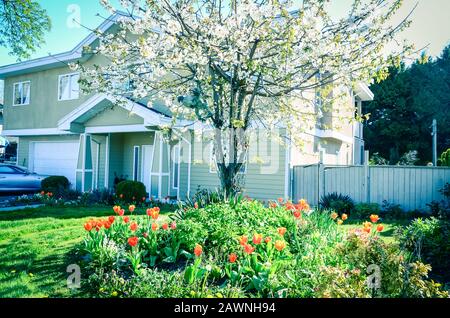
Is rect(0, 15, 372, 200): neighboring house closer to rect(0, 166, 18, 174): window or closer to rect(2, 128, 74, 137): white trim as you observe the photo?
rect(2, 128, 74, 137): white trim

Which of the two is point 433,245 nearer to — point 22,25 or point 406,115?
point 22,25

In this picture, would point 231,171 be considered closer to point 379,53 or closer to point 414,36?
point 379,53

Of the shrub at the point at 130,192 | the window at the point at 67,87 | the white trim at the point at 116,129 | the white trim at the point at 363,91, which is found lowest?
the shrub at the point at 130,192

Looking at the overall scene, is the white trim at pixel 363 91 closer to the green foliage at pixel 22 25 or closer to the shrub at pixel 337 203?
the shrub at pixel 337 203

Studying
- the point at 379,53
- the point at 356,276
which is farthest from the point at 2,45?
the point at 356,276

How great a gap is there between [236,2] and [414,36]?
3.44 m

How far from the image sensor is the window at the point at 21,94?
779 inches

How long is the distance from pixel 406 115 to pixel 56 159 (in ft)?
90.2

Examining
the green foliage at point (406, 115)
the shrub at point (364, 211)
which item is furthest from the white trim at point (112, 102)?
the green foliage at point (406, 115)

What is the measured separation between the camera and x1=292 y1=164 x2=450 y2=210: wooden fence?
11875 millimetres

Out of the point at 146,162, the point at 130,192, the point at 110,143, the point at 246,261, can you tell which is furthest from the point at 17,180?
the point at 246,261

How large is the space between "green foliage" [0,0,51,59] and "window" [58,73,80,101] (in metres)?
4.02

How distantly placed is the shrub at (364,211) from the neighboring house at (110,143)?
2.56 m

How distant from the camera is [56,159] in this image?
1866 centimetres
